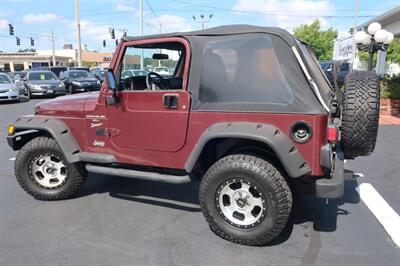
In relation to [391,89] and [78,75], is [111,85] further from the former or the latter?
[78,75]

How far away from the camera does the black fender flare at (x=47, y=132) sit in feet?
13.8

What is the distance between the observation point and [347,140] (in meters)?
3.55

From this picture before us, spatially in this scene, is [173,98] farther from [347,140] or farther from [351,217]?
[351,217]

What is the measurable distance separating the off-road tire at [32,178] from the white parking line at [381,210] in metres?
3.46

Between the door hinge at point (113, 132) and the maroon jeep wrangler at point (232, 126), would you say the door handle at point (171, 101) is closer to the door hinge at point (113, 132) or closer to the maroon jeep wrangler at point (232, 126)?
the maroon jeep wrangler at point (232, 126)

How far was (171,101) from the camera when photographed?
3666 mm

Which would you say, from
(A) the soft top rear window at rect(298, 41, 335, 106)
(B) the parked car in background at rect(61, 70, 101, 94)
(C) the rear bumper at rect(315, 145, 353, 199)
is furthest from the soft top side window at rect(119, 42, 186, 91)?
(B) the parked car in background at rect(61, 70, 101, 94)

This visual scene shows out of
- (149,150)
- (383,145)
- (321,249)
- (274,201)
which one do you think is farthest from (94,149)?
(383,145)

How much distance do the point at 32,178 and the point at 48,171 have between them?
0.68 feet

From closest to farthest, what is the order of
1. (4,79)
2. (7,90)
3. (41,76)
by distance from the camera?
(7,90), (4,79), (41,76)

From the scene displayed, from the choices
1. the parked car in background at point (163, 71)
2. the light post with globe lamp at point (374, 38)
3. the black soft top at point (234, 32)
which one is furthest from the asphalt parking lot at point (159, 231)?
the light post with globe lamp at point (374, 38)

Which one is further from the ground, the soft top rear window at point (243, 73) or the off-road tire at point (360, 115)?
the soft top rear window at point (243, 73)

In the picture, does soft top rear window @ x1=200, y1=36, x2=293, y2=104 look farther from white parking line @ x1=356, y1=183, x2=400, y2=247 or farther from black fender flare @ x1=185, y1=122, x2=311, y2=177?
white parking line @ x1=356, y1=183, x2=400, y2=247

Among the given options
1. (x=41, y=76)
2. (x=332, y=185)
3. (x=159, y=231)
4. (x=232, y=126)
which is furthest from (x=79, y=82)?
(x=332, y=185)
